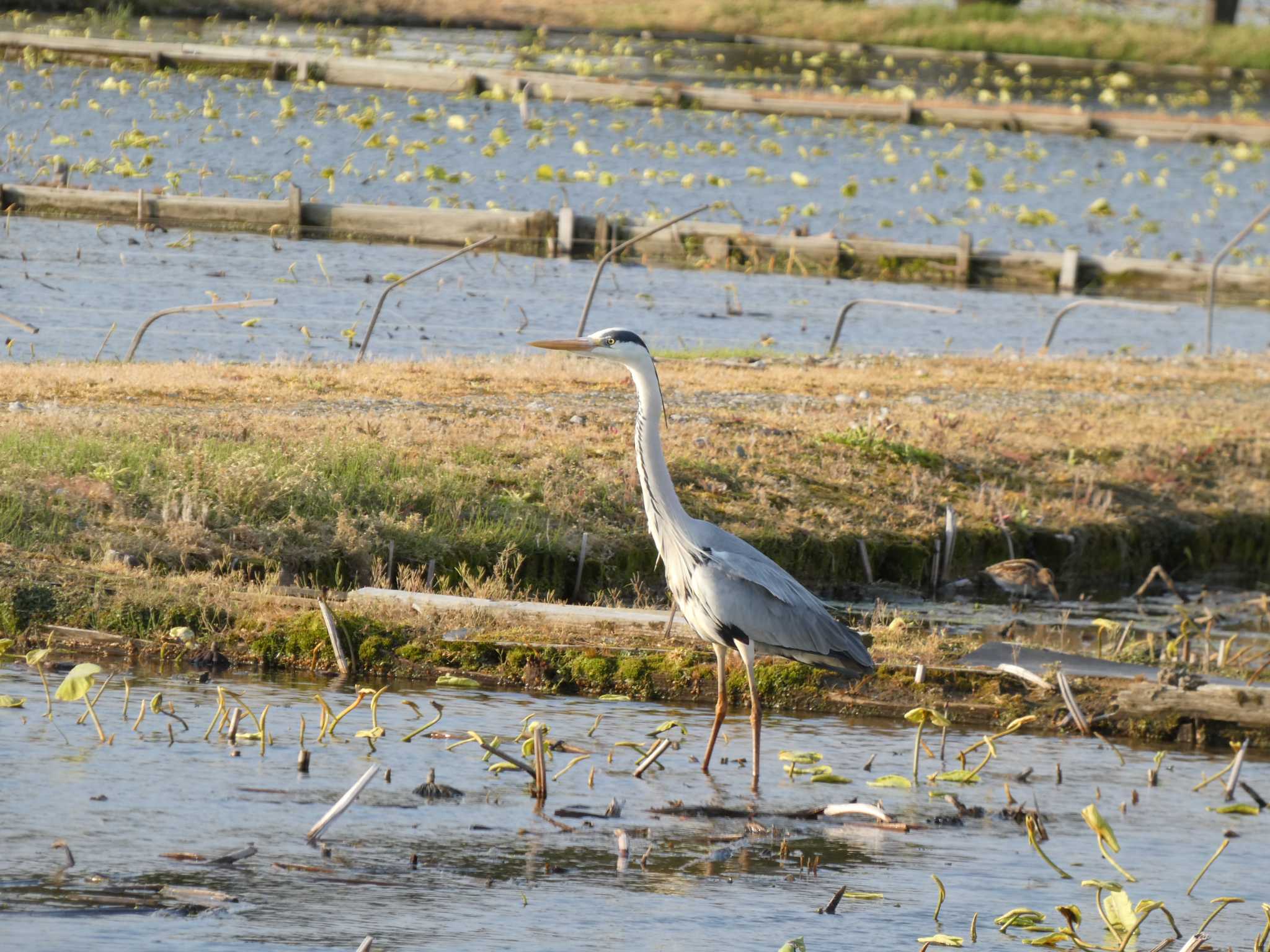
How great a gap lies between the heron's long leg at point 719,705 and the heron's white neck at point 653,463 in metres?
0.57

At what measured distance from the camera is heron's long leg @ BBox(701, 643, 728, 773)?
8500 millimetres

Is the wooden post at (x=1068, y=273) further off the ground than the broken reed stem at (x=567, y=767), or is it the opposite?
the wooden post at (x=1068, y=273)

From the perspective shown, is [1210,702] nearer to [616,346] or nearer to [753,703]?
[753,703]

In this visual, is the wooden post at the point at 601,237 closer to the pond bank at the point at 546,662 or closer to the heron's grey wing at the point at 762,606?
the pond bank at the point at 546,662

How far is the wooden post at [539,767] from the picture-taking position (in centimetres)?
766

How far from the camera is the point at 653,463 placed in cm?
856

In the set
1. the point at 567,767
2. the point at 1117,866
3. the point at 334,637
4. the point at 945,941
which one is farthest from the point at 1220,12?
the point at 945,941

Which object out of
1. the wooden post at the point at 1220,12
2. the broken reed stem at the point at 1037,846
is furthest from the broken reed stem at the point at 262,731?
the wooden post at the point at 1220,12

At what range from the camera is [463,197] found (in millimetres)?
30156

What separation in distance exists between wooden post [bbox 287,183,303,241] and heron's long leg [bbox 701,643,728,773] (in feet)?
56.7

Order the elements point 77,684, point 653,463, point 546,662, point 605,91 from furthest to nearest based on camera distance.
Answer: point 605,91 → point 546,662 → point 653,463 → point 77,684

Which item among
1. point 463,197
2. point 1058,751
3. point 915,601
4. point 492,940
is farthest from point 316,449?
point 463,197

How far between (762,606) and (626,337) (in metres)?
1.37

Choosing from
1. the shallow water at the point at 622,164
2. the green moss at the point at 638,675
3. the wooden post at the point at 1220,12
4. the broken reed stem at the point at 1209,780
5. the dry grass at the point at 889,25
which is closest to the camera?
the broken reed stem at the point at 1209,780
